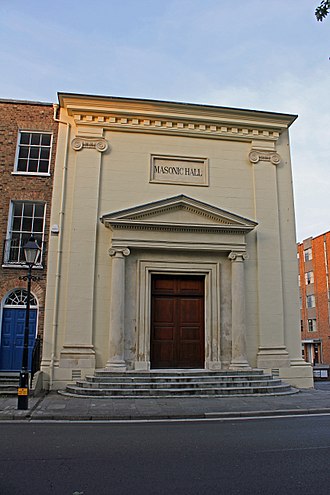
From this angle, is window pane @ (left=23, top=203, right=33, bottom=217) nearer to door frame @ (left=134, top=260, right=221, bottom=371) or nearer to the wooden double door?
door frame @ (left=134, top=260, right=221, bottom=371)

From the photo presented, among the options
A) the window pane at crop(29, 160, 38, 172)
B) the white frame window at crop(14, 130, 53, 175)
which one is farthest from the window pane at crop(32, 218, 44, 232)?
the window pane at crop(29, 160, 38, 172)

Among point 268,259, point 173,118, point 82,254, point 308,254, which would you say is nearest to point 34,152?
point 82,254

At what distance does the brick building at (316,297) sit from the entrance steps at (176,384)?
3413cm

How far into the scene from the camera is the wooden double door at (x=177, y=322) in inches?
558

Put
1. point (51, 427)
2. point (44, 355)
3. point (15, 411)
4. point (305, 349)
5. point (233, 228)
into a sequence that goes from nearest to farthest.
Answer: point (51, 427), point (15, 411), point (44, 355), point (233, 228), point (305, 349)

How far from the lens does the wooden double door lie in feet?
46.5

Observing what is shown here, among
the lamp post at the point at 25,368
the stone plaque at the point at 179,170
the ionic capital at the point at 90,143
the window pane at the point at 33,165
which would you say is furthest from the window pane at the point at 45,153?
the lamp post at the point at 25,368

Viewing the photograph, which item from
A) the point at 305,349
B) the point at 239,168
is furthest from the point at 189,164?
the point at 305,349

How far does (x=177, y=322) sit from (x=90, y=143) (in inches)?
260

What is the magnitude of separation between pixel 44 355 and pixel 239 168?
8.96m

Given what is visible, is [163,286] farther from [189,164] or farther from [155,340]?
[189,164]

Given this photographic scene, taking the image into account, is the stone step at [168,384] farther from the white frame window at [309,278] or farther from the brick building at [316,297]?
the white frame window at [309,278]

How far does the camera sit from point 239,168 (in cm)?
1571

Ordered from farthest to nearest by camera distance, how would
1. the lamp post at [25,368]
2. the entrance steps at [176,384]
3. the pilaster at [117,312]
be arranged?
the pilaster at [117,312]
the entrance steps at [176,384]
the lamp post at [25,368]
